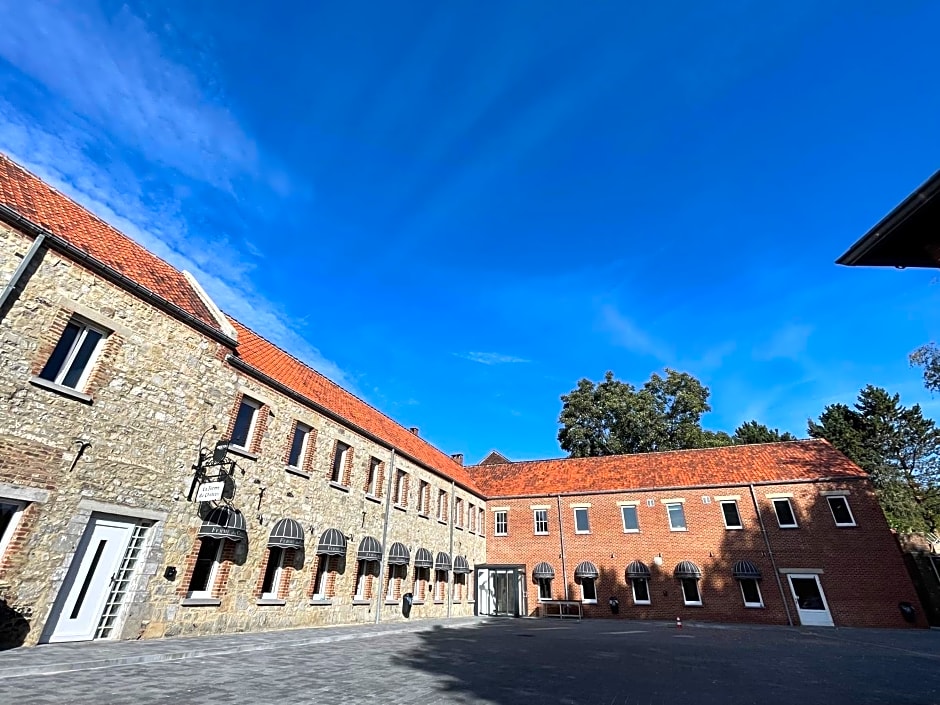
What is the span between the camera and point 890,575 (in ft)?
69.8

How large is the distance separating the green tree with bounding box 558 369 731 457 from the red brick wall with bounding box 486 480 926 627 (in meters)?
12.9

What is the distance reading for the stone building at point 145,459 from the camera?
8.55 meters

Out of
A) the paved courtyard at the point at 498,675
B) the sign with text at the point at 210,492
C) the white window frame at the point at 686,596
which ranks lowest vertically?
Answer: the paved courtyard at the point at 498,675

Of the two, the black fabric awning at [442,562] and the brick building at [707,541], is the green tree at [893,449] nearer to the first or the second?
the brick building at [707,541]

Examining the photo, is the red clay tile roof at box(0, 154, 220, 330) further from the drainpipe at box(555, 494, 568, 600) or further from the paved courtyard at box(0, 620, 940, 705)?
the drainpipe at box(555, 494, 568, 600)

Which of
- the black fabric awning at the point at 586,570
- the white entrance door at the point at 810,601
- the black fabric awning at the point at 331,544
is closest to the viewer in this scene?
the black fabric awning at the point at 331,544

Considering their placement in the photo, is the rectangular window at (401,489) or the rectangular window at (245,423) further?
the rectangular window at (401,489)

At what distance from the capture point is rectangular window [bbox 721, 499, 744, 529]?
24469mm

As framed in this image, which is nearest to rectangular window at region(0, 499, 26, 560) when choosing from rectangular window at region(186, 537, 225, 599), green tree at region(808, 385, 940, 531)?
rectangular window at region(186, 537, 225, 599)

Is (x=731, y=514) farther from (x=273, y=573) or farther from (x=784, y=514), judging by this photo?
(x=273, y=573)

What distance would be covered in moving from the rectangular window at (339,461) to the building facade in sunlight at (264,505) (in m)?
0.08

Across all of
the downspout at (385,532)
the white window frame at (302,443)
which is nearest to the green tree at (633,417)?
the downspout at (385,532)

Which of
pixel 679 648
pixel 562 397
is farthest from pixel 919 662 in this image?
pixel 562 397

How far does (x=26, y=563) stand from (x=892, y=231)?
15.1 m
